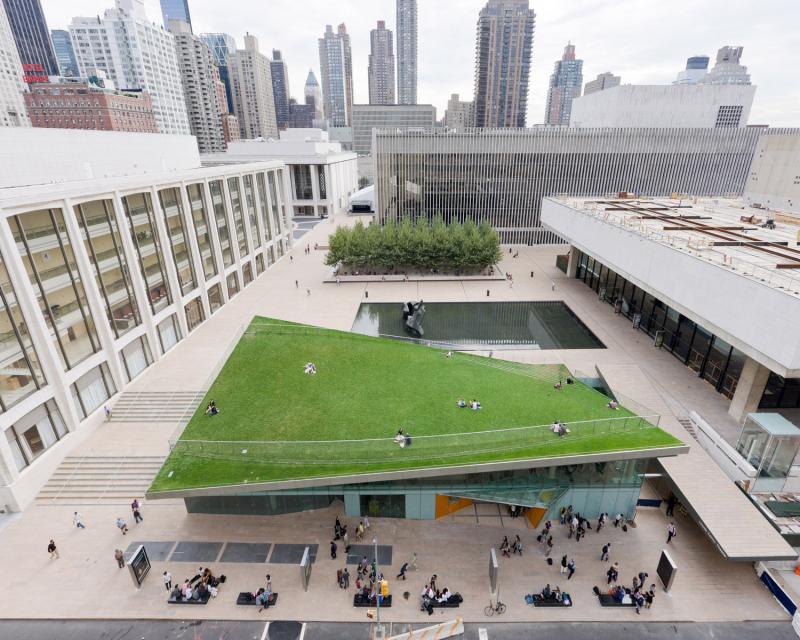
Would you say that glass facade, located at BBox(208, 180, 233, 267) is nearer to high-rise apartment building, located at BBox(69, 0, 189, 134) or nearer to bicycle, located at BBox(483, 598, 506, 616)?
bicycle, located at BBox(483, 598, 506, 616)

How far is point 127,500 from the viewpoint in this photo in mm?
21203

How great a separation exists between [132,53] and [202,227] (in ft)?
472

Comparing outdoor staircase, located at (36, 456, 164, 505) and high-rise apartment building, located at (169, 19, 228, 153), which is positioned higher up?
high-rise apartment building, located at (169, 19, 228, 153)

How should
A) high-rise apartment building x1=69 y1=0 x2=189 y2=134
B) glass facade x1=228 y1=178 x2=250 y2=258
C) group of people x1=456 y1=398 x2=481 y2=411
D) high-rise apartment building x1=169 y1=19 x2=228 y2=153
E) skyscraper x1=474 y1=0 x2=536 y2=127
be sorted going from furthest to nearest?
skyscraper x1=474 y1=0 x2=536 y2=127 → high-rise apartment building x1=169 y1=19 x2=228 y2=153 → high-rise apartment building x1=69 y1=0 x2=189 y2=134 → glass facade x1=228 y1=178 x2=250 y2=258 → group of people x1=456 y1=398 x2=481 y2=411

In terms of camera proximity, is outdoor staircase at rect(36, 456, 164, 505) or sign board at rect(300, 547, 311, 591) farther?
outdoor staircase at rect(36, 456, 164, 505)

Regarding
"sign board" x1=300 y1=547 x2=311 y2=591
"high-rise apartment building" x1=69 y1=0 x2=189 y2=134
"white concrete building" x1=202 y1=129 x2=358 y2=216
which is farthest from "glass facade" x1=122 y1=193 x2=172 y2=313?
"high-rise apartment building" x1=69 y1=0 x2=189 y2=134

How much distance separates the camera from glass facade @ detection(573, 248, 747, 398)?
27438 mm

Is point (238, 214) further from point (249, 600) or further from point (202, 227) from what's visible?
point (249, 600)

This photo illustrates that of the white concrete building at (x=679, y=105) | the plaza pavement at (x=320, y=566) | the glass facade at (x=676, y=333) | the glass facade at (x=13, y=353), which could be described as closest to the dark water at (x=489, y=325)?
the glass facade at (x=676, y=333)

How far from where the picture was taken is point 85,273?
2419 cm

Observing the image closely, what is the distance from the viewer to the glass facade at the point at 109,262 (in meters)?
25.1

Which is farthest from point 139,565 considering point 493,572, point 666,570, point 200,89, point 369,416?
point 200,89

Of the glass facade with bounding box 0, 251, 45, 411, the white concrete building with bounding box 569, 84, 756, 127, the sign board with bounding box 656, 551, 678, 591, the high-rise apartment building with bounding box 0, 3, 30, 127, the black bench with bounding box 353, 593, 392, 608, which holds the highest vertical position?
the high-rise apartment building with bounding box 0, 3, 30, 127

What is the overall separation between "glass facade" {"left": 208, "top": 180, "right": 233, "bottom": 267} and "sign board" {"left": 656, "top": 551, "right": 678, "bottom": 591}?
4194 cm
